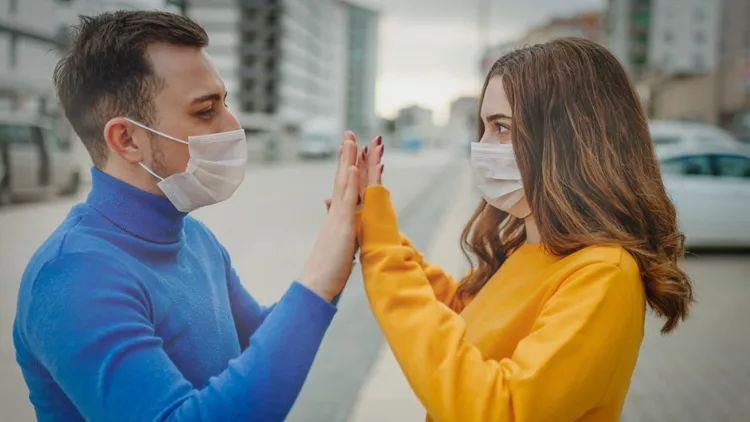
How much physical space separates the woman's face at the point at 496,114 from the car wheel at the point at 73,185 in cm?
1752

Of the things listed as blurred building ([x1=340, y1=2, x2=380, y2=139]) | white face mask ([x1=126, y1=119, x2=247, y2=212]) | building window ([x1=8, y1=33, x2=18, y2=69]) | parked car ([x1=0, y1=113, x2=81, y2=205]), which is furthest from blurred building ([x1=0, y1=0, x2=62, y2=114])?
blurred building ([x1=340, y1=2, x2=380, y2=139])

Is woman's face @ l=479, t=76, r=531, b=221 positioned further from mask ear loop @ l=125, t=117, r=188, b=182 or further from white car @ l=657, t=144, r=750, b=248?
white car @ l=657, t=144, r=750, b=248

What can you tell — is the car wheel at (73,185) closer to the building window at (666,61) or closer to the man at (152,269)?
the man at (152,269)

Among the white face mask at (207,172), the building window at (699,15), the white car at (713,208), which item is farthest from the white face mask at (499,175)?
the building window at (699,15)

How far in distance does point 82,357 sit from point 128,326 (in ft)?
0.30

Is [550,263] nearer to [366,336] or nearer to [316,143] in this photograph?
[366,336]

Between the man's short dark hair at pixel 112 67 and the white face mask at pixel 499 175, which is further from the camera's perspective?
Result: the white face mask at pixel 499 175

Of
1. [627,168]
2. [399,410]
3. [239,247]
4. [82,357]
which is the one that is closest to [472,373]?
[627,168]

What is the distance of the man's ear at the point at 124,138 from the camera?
144cm

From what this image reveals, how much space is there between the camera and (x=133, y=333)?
47.8 inches

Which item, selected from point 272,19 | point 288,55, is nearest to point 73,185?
point 272,19

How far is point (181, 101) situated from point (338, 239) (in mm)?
460

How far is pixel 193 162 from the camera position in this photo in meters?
1.57

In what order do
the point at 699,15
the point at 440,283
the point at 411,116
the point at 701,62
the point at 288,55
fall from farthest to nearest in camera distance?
the point at 411,116 → the point at 288,55 → the point at 699,15 → the point at 701,62 → the point at 440,283
